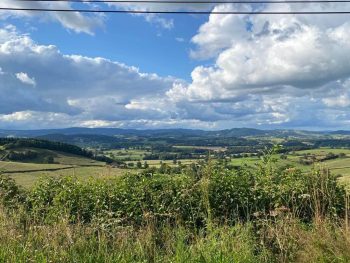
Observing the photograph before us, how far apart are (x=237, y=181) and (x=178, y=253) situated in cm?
401

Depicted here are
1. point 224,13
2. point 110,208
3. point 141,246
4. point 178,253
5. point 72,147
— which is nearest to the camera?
point 178,253

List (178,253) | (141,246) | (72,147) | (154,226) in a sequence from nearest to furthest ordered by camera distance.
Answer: (178,253)
(141,246)
(154,226)
(72,147)

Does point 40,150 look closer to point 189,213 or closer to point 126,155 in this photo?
point 126,155

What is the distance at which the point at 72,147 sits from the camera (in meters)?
90.2

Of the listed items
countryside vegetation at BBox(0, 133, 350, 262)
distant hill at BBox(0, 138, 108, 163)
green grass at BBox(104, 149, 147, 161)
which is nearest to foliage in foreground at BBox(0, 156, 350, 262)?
countryside vegetation at BBox(0, 133, 350, 262)

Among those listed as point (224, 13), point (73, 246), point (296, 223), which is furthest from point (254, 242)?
point (224, 13)

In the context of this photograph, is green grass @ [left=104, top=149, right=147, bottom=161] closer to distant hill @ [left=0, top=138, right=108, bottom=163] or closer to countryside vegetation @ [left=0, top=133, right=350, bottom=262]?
distant hill @ [left=0, top=138, right=108, bottom=163]

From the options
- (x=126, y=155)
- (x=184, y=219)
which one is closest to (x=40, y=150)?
(x=126, y=155)

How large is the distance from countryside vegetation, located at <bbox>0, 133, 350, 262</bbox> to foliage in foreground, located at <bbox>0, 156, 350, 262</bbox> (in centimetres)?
2

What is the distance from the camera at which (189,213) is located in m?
→ 8.96

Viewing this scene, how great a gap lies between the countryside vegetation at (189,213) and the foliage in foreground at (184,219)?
0.02 meters

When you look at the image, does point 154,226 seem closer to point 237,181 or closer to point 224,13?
point 237,181

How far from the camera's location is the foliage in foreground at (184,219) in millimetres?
6020

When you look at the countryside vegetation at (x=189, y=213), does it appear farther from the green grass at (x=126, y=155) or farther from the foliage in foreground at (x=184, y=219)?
the green grass at (x=126, y=155)
